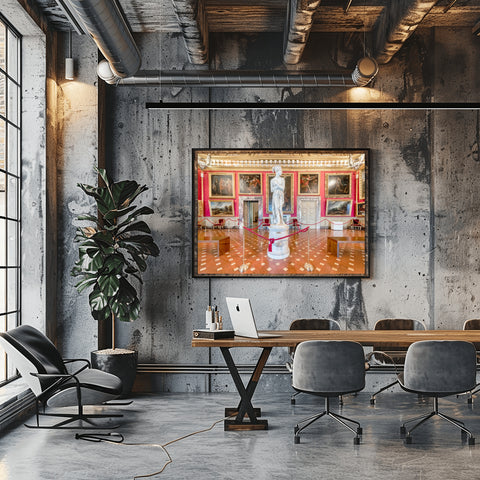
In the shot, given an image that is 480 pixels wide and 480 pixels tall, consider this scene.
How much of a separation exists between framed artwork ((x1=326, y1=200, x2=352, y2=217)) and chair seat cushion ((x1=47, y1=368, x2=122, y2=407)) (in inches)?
135

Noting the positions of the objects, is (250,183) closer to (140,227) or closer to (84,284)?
(140,227)

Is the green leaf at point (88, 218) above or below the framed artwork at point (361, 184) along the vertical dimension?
below

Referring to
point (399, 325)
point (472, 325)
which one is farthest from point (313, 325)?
point (472, 325)

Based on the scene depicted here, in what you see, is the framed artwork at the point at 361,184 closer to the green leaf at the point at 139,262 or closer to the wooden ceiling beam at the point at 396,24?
the wooden ceiling beam at the point at 396,24

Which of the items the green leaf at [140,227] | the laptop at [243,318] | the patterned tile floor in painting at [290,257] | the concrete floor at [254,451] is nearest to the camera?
the concrete floor at [254,451]

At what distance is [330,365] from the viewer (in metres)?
4.88

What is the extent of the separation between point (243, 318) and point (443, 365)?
69.8 inches

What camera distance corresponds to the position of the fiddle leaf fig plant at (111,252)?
667cm

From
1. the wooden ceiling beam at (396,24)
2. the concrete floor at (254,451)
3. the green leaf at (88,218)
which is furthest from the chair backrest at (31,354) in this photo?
the wooden ceiling beam at (396,24)

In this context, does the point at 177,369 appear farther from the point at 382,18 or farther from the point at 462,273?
the point at 382,18

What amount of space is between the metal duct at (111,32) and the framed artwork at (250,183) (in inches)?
79.5

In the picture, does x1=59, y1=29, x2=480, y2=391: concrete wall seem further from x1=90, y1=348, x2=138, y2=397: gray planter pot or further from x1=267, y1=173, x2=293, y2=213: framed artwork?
x1=90, y1=348, x2=138, y2=397: gray planter pot

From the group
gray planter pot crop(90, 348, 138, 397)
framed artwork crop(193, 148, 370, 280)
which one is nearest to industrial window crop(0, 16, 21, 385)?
gray planter pot crop(90, 348, 138, 397)

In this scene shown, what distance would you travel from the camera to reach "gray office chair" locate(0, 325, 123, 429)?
16.7 ft
